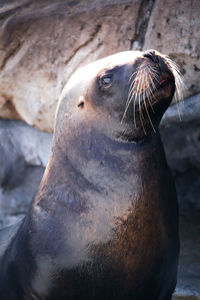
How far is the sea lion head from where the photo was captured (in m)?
2.55

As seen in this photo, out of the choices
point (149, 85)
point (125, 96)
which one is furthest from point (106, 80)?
point (149, 85)

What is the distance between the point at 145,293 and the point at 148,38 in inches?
86.4

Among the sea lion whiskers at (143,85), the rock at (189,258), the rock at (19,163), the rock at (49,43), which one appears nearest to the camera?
the sea lion whiskers at (143,85)

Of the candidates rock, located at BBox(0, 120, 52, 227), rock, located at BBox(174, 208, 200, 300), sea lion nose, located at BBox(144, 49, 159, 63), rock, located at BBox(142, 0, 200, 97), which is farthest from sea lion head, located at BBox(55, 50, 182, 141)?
rock, located at BBox(0, 120, 52, 227)

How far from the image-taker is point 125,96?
2596 mm

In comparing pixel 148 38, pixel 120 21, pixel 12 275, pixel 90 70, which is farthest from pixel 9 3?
pixel 12 275

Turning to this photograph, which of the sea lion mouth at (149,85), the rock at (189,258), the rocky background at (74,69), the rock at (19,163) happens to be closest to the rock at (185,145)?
the rocky background at (74,69)

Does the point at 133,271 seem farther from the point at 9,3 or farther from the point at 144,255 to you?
the point at 9,3

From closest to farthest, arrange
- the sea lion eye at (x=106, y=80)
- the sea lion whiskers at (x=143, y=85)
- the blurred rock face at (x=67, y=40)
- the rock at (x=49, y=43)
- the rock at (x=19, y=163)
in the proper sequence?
the sea lion whiskers at (x=143, y=85) → the sea lion eye at (x=106, y=80) → the blurred rock face at (x=67, y=40) → the rock at (x=49, y=43) → the rock at (x=19, y=163)

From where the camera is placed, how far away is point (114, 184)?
8.60 ft

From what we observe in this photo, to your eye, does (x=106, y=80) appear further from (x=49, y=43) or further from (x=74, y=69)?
(x=49, y=43)

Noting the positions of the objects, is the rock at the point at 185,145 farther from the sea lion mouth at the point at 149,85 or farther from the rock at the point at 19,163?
the rock at the point at 19,163

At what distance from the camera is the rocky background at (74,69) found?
375 centimetres

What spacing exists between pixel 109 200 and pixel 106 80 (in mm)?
710
